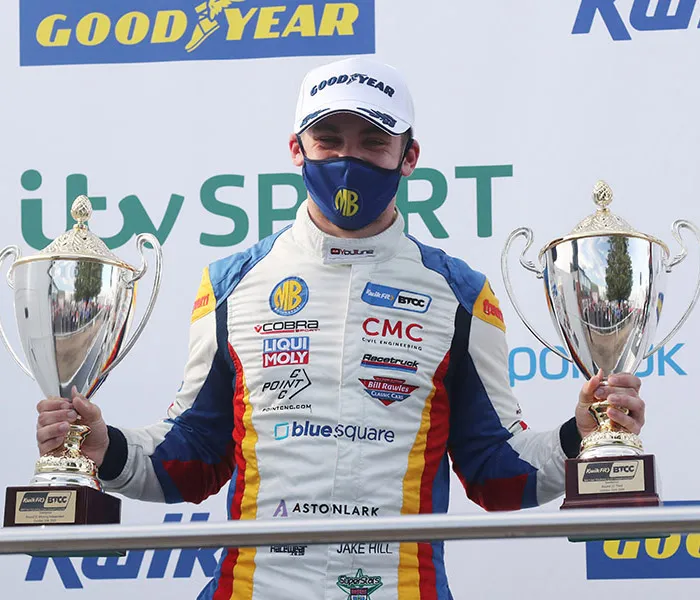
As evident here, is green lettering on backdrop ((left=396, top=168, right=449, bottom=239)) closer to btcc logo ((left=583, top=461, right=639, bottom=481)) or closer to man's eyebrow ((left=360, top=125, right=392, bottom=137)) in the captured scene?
man's eyebrow ((left=360, top=125, right=392, bottom=137))

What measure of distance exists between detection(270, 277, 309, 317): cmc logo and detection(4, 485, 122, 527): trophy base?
0.46m

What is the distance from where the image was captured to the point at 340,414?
2123 millimetres

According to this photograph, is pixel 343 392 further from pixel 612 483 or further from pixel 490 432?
pixel 612 483

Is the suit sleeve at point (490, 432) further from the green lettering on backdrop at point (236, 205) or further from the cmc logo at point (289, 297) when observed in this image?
the green lettering on backdrop at point (236, 205)

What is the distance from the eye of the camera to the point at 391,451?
212cm

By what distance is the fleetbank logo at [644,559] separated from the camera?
104 inches

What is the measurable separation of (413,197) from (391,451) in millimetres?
843

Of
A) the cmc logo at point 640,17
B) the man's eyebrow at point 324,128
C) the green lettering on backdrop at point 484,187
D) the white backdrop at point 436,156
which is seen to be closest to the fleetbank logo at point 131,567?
the white backdrop at point 436,156

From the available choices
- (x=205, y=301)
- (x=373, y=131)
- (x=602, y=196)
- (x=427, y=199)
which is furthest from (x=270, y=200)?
(x=602, y=196)

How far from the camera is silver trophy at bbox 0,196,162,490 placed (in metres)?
2.12

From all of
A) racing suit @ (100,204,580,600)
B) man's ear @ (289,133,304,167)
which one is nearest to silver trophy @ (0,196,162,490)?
racing suit @ (100,204,580,600)

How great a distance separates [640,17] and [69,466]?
5.01 feet

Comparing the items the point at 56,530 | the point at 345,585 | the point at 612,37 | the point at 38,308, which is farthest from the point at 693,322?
the point at 56,530

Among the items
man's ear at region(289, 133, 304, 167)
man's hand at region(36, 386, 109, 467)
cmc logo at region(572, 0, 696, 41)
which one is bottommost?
man's hand at region(36, 386, 109, 467)
